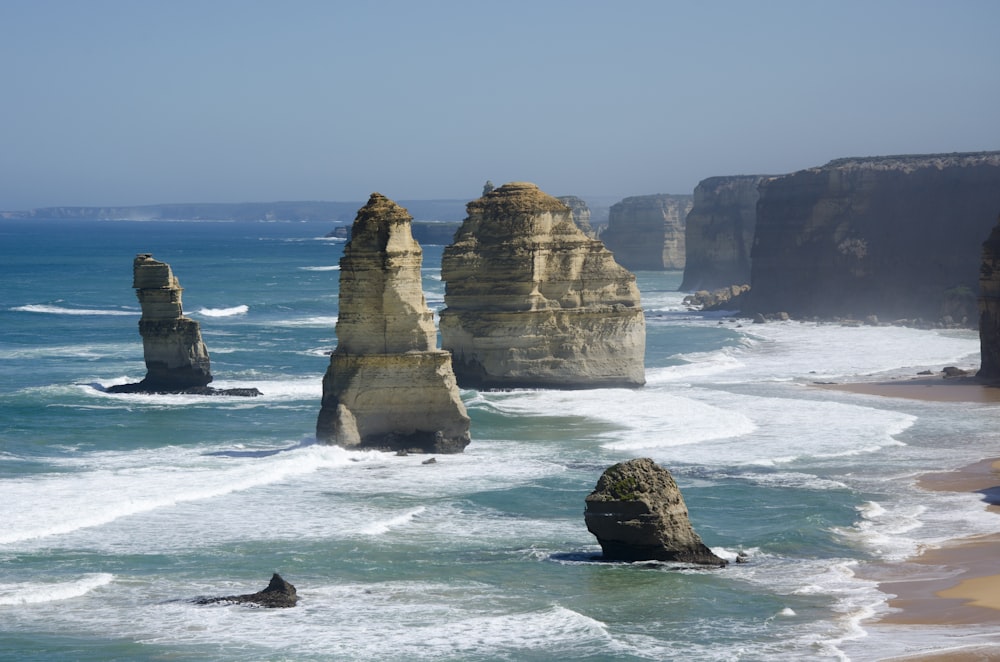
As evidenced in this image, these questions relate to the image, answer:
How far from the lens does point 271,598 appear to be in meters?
18.9

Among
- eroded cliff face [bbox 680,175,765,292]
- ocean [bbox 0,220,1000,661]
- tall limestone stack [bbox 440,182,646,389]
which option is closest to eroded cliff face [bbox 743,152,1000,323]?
A: eroded cliff face [bbox 680,175,765,292]

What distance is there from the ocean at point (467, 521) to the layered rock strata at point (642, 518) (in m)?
0.37

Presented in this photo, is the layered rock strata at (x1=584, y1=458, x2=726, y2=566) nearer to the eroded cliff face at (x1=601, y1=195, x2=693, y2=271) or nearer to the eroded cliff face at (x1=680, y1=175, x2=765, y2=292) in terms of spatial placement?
the eroded cliff face at (x1=680, y1=175, x2=765, y2=292)

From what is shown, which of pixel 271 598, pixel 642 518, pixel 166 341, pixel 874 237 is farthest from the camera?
pixel 874 237

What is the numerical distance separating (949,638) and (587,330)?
25.4m

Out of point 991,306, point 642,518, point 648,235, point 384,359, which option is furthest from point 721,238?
point 642,518

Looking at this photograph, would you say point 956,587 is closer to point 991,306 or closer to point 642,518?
point 642,518

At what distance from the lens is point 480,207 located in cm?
4334

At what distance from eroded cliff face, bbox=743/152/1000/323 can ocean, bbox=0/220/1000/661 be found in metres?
30.1

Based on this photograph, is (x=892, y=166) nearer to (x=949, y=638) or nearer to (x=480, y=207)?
(x=480, y=207)

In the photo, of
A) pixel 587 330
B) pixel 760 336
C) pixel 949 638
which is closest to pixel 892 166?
pixel 760 336

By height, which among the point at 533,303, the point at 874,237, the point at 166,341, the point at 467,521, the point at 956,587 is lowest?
the point at 956,587

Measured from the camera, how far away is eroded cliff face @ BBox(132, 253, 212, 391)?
40.8 metres

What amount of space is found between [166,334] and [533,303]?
10521 millimetres
